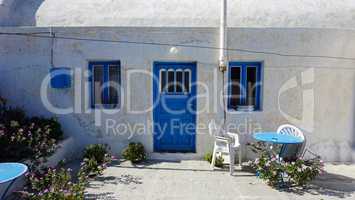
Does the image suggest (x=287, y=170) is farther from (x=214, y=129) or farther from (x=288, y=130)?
(x=214, y=129)

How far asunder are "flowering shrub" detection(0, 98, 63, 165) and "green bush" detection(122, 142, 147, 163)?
1688mm

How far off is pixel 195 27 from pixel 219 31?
59 cm

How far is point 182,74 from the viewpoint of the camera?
25.1 ft

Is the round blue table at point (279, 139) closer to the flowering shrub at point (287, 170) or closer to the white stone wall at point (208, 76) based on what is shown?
the flowering shrub at point (287, 170)

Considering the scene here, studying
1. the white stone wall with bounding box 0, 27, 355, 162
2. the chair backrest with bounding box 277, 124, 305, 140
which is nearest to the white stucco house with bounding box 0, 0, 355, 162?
the white stone wall with bounding box 0, 27, 355, 162

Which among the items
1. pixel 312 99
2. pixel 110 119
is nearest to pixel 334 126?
pixel 312 99

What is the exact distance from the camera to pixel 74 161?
758cm

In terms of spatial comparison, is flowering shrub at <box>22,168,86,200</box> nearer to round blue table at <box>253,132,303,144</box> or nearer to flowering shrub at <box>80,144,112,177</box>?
flowering shrub at <box>80,144,112,177</box>

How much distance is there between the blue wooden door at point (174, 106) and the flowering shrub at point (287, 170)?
7.00 ft

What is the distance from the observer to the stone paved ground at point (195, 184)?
5.69 meters

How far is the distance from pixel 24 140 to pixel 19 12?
158 inches

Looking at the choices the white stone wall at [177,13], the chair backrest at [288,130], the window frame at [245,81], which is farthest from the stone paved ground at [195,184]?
the white stone wall at [177,13]

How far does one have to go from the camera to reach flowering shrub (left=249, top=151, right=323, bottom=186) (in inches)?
232

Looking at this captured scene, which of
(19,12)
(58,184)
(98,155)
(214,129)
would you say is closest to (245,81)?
(214,129)
